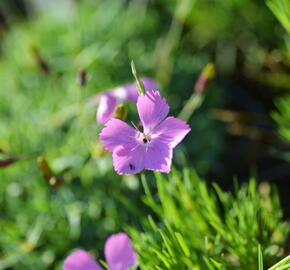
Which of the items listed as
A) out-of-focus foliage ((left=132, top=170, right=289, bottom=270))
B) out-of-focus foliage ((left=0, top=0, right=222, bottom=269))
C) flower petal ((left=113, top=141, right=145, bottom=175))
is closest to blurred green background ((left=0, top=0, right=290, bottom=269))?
out-of-focus foliage ((left=0, top=0, right=222, bottom=269))

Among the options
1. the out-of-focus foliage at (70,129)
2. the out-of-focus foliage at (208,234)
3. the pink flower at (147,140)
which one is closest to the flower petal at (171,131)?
the pink flower at (147,140)

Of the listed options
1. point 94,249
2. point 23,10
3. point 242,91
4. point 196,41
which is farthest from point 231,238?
point 23,10

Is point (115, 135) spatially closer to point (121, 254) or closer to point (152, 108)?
point (152, 108)

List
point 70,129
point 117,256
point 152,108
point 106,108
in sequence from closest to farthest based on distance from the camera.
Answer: point 152,108 → point 117,256 → point 106,108 → point 70,129

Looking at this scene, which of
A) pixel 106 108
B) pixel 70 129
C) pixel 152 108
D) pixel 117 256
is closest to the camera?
pixel 152 108

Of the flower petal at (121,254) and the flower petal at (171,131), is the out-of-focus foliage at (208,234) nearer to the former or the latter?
the flower petal at (121,254)

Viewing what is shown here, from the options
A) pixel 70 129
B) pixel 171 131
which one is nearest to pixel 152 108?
pixel 171 131
